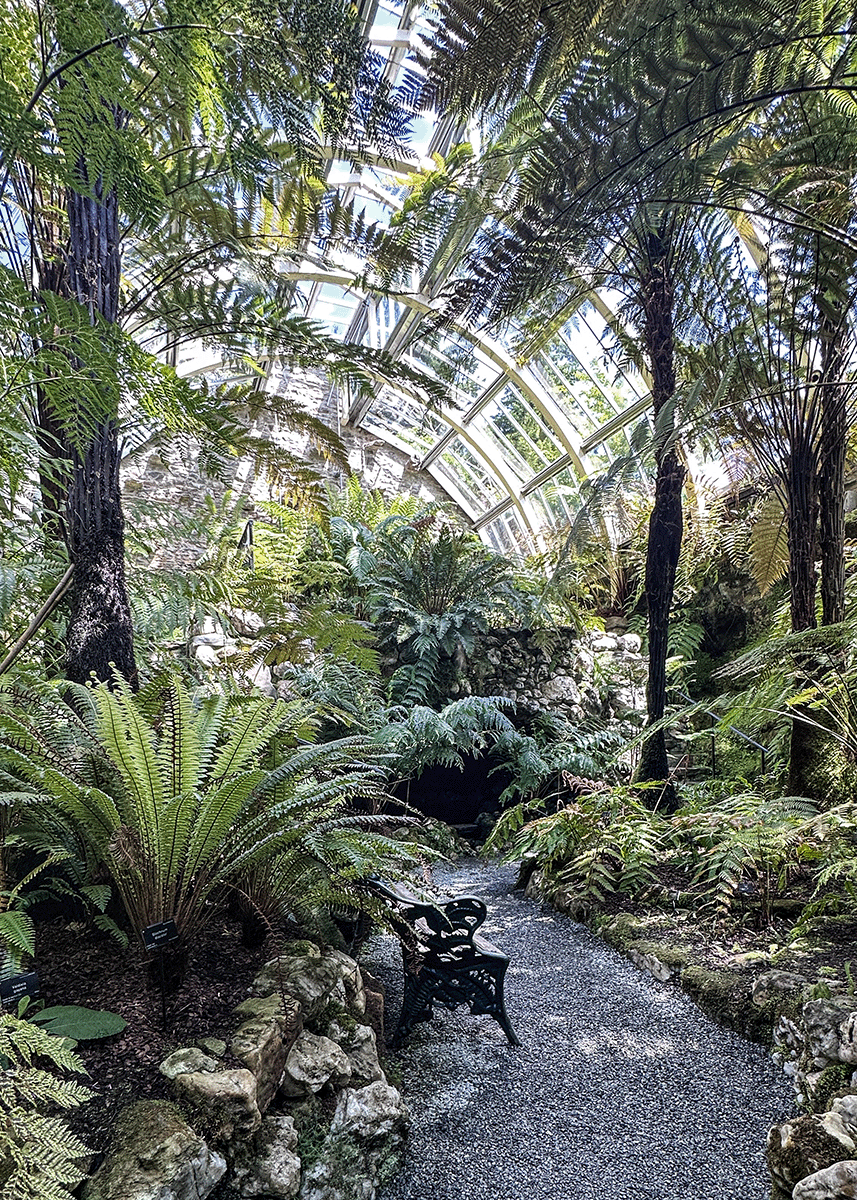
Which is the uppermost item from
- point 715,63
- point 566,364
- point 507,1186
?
point 566,364

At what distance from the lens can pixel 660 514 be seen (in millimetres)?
3252

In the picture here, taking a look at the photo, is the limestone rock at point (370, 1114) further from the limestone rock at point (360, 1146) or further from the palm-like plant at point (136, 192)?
the palm-like plant at point (136, 192)

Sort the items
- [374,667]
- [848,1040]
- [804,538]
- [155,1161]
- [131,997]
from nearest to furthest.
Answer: [155,1161], [131,997], [848,1040], [374,667], [804,538]

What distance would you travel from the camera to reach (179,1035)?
1382 millimetres

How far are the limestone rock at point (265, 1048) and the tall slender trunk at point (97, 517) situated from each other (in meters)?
1.09

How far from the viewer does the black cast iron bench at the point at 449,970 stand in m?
2.03

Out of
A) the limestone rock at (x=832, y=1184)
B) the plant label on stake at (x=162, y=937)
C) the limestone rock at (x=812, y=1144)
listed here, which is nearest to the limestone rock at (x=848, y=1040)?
the limestone rock at (x=812, y=1144)

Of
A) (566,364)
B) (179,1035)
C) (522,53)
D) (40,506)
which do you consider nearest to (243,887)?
(179,1035)

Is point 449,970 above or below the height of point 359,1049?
above

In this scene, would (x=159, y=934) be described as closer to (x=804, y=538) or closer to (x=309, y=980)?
(x=309, y=980)

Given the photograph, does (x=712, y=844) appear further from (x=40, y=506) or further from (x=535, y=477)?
(x=535, y=477)

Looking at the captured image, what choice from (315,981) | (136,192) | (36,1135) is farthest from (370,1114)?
(136,192)

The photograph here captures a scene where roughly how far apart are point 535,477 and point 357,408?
11.2ft

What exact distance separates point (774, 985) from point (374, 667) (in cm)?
176
